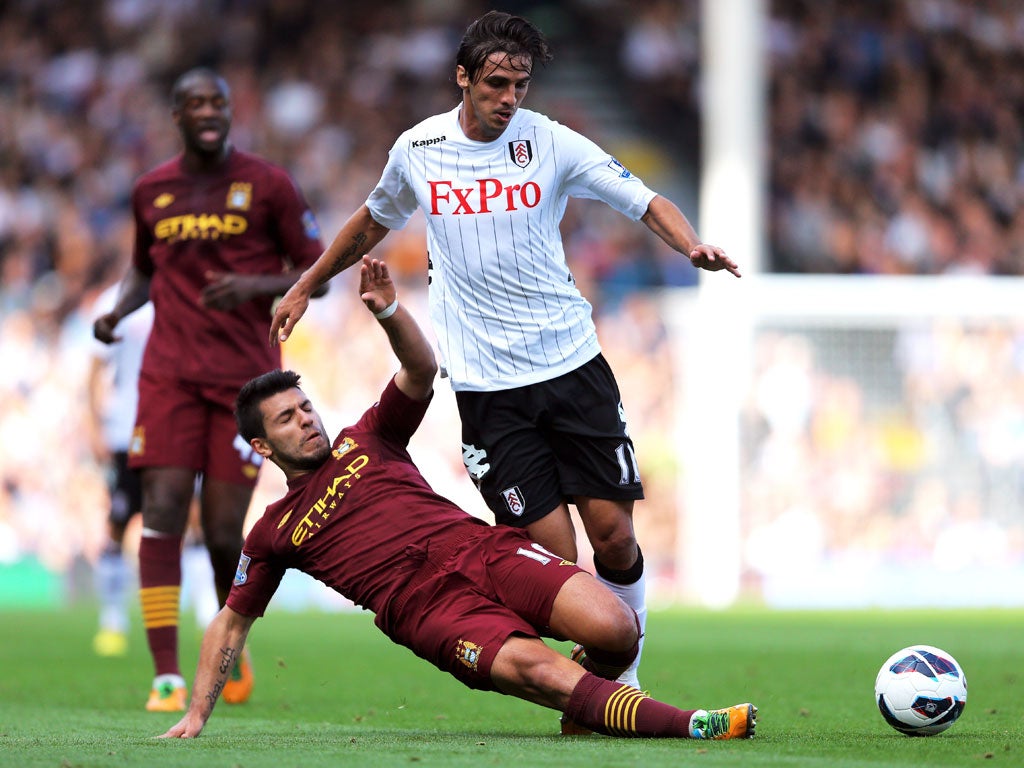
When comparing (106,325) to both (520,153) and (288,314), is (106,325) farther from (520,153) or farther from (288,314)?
(520,153)

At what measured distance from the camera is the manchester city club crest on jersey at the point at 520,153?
6.10 metres

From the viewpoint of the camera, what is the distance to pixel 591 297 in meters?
18.6

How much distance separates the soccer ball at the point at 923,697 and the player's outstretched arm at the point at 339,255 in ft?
7.87

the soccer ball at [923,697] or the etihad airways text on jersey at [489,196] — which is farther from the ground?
the etihad airways text on jersey at [489,196]

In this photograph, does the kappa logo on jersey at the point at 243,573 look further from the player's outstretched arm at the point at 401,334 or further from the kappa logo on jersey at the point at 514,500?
the kappa logo on jersey at the point at 514,500

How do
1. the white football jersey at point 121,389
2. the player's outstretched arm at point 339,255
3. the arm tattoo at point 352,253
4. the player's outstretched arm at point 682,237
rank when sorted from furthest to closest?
the white football jersey at point 121,389 → the arm tattoo at point 352,253 → the player's outstretched arm at point 339,255 → the player's outstretched arm at point 682,237

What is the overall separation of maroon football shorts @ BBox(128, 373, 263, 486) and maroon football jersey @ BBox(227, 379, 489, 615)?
5.10 ft

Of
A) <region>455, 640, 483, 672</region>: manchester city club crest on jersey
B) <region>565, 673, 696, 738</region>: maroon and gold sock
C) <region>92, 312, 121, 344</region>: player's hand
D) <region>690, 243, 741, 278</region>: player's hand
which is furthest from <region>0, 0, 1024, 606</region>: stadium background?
<region>565, 673, 696, 738</region>: maroon and gold sock

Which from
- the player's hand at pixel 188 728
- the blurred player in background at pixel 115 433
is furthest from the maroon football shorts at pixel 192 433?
the blurred player in background at pixel 115 433

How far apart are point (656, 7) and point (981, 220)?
5.10 m

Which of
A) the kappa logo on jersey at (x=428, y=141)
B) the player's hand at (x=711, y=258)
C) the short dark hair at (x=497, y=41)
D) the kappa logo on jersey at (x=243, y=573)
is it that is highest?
the short dark hair at (x=497, y=41)

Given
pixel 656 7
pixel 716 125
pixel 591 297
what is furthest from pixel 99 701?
pixel 656 7

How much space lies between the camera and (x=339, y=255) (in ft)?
21.1

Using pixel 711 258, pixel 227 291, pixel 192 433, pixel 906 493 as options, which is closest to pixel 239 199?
pixel 227 291
